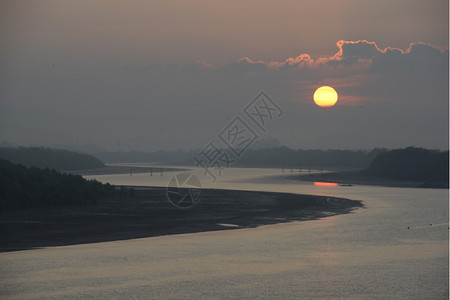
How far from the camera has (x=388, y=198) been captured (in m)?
89.9

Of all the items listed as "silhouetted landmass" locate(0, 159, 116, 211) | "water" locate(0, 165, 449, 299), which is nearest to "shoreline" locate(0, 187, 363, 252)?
"silhouetted landmass" locate(0, 159, 116, 211)

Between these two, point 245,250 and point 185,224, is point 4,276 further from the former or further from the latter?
point 185,224

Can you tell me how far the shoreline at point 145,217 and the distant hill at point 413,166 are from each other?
210 ft

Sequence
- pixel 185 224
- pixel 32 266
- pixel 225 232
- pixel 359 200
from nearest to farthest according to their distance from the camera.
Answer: pixel 32 266, pixel 225 232, pixel 185 224, pixel 359 200

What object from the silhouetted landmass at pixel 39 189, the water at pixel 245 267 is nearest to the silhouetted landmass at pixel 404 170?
the silhouetted landmass at pixel 39 189

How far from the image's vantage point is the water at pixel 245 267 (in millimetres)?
Result: 29672

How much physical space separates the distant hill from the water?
9435 centimetres

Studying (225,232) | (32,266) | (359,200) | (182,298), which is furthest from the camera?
(359,200)

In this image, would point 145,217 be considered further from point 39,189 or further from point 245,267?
point 245,267

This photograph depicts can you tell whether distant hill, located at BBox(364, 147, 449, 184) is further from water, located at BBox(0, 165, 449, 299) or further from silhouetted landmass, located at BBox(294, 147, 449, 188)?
water, located at BBox(0, 165, 449, 299)

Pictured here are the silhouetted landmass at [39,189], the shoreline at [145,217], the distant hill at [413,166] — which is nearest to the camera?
the shoreline at [145,217]

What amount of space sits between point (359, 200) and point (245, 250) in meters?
46.5

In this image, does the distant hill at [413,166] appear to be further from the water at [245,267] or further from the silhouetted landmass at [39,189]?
the water at [245,267]

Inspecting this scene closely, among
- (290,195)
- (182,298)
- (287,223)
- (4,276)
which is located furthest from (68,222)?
(290,195)
